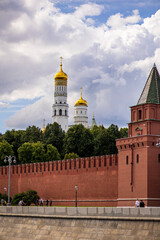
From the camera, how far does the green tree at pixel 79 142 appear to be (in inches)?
3393

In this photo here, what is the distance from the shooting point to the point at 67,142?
3531 inches

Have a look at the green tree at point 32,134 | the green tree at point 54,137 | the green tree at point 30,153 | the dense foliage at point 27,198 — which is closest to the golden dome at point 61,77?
the green tree at point 32,134

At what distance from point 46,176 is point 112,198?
504 inches

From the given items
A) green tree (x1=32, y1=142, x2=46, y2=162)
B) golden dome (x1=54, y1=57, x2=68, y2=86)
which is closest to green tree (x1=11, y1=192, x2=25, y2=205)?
green tree (x1=32, y1=142, x2=46, y2=162)

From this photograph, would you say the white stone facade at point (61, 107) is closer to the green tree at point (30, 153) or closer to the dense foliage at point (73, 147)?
the dense foliage at point (73, 147)

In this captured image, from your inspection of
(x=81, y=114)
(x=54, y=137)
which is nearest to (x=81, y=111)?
(x=81, y=114)

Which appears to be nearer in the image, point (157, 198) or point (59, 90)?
point (157, 198)

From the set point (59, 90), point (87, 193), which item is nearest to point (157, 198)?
point (87, 193)

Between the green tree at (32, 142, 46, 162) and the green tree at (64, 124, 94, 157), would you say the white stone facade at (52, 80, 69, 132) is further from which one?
the green tree at (32, 142, 46, 162)

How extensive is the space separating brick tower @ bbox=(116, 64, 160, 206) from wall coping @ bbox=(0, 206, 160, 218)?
1155 cm

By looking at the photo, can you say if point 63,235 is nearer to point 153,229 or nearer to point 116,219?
point 116,219

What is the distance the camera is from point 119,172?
53.7 metres

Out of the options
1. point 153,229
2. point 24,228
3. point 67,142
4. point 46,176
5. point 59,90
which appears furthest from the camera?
point 59,90

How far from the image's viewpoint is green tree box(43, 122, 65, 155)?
9700 centimetres
